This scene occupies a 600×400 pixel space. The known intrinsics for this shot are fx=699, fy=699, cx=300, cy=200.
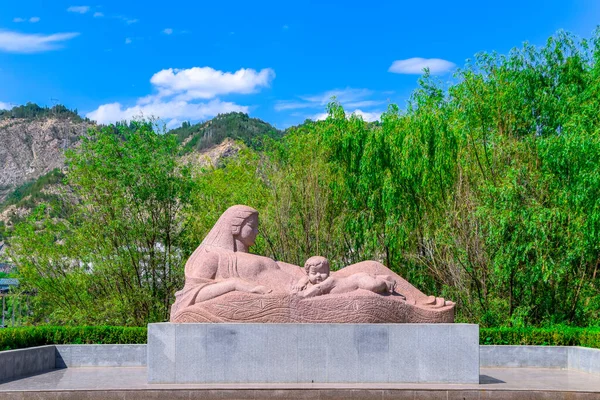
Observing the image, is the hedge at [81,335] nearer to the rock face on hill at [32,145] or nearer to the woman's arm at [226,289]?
the woman's arm at [226,289]

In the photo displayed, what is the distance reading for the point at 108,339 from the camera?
10484 mm

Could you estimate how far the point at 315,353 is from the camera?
24.4ft

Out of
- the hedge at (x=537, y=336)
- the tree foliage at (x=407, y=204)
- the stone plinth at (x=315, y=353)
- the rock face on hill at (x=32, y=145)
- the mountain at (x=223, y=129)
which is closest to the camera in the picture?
the stone plinth at (x=315, y=353)

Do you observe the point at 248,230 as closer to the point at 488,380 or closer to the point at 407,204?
the point at 488,380

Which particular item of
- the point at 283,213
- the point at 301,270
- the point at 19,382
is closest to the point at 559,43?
the point at 283,213

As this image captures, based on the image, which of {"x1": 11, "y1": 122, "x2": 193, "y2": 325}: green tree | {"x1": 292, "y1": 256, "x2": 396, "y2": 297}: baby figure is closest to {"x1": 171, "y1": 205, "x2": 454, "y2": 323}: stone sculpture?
{"x1": 292, "y1": 256, "x2": 396, "y2": 297}: baby figure

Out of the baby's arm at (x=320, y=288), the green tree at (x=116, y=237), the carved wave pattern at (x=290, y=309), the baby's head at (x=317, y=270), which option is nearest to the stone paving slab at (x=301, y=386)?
the carved wave pattern at (x=290, y=309)

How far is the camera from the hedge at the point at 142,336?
970 cm

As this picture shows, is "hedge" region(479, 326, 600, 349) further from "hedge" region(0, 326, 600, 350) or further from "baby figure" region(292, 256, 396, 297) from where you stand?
"baby figure" region(292, 256, 396, 297)

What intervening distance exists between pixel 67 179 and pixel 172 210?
7.39 feet

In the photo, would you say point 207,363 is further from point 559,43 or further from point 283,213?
point 559,43

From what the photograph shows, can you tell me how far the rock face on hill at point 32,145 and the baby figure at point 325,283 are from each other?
71369mm

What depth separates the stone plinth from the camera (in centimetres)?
739

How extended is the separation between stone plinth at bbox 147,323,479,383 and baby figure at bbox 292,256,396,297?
0.40m
